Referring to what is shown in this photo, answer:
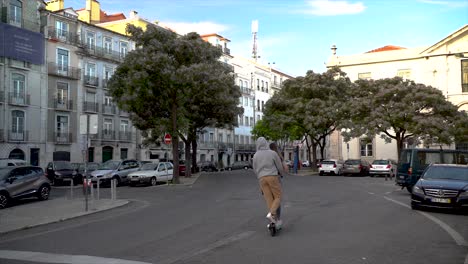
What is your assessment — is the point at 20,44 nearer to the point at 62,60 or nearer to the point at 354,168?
the point at 62,60

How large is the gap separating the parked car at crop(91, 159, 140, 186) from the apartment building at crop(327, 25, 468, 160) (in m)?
29.7

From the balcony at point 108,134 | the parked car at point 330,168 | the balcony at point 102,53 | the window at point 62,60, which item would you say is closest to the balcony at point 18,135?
the window at point 62,60

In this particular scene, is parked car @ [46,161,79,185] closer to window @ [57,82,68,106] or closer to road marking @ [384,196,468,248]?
window @ [57,82,68,106]

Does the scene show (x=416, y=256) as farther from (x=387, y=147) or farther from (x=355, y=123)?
(x=387, y=147)

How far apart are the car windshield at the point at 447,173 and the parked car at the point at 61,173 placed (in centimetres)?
2211

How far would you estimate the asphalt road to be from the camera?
7605 millimetres

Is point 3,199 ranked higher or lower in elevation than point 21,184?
lower

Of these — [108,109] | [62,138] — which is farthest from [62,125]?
[108,109]

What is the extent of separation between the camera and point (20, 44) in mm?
33406

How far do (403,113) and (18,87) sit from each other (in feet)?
107

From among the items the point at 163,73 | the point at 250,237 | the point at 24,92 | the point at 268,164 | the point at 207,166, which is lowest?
the point at 207,166

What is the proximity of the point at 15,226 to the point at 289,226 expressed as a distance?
680 centimetres

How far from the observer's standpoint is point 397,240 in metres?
8.99

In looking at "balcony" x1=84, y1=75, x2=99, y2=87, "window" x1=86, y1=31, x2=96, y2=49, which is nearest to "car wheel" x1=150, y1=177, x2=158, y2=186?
"balcony" x1=84, y1=75, x2=99, y2=87
